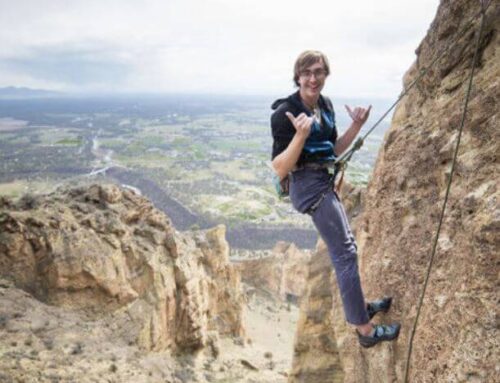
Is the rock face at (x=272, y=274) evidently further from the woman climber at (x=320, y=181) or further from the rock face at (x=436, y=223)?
the woman climber at (x=320, y=181)

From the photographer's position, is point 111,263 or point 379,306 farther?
point 111,263

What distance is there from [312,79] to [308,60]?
0.77ft

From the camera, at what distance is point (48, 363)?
14.2 meters

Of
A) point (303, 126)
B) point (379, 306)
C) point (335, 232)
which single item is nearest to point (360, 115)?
point (335, 232)

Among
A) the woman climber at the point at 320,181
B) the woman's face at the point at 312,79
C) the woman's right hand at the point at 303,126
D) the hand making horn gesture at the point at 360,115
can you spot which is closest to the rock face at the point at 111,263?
the woman climber at the point at 320,181

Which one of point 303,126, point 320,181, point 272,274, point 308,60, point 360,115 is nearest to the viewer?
point 303,126

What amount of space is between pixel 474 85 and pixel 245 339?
3342 centimetres

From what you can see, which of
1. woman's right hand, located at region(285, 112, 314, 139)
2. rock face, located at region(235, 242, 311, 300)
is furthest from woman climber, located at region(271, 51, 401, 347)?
rock face, located at region(235, 242, 311, 300)

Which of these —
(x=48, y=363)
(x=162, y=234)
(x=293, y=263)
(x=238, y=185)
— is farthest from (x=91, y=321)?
(x=238, y=185)

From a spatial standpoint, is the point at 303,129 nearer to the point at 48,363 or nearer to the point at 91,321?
the point at 48,363

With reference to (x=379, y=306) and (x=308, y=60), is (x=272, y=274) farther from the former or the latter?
(x=308, y=60)

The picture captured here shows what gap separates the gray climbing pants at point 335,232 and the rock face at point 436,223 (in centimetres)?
63

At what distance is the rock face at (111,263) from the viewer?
1989cm

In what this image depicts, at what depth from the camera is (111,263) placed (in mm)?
21438
